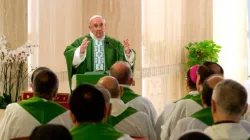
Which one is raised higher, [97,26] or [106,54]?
[97,26]

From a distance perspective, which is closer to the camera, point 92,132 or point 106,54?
point 92,132

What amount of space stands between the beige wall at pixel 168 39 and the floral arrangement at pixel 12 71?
3.80 metres

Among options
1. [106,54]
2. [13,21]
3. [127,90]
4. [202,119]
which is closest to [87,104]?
[202,119]

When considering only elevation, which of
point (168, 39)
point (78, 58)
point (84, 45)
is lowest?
point (78, 58)

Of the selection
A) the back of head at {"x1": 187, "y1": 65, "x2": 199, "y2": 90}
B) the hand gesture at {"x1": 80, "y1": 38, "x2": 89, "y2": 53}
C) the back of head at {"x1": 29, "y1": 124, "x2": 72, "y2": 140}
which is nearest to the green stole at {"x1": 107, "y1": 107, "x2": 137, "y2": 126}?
the back of head at {"x1": 187, "y1": 65, "x2": 199, "y2": 90}

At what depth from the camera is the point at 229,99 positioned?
4086 mm

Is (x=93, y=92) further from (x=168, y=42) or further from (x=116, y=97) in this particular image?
(x=168, y=42)

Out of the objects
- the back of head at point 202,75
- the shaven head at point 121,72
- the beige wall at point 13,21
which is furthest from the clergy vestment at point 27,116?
the beige wall at point 13,21

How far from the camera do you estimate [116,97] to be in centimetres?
566

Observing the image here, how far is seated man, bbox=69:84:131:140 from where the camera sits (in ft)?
13.0

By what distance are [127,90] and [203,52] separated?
6.51 meters

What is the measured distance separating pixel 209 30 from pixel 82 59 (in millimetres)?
5643

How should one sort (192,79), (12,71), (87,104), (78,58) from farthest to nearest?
(12,71), (78,58), (192,79), (87,104)

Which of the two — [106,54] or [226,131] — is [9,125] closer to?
[226,131]
